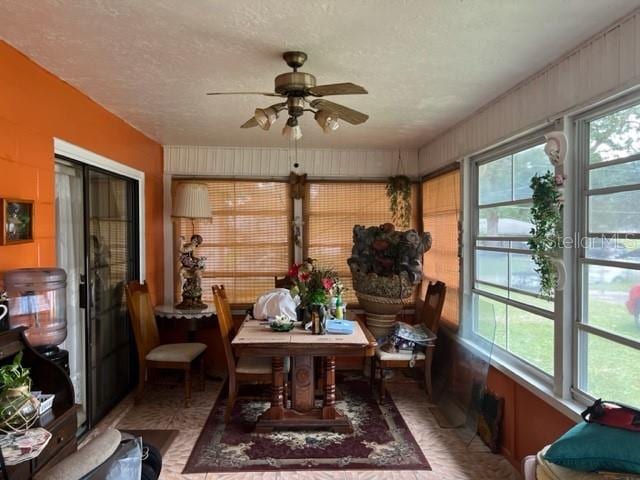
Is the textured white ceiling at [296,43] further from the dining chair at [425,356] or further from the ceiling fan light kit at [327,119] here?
the dining chair at [425,356]

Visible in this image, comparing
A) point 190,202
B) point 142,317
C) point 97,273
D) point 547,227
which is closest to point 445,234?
point 547,227

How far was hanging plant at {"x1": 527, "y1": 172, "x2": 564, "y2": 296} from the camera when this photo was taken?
7.83ft

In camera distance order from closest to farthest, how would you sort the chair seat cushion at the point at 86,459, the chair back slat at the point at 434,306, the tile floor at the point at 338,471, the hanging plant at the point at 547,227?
the chair seat cushion at the point at 86,459 → the hanging plant at the point at 547,227 → the tile floor at the point at 338,471 → the chair back slat at the point at 434,306

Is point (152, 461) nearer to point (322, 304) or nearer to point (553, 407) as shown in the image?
point (322, 304)

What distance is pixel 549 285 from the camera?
2422 mm

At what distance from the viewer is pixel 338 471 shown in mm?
2730

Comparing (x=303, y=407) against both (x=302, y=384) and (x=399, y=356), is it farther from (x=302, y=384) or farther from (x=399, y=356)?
(x=399, y=356)

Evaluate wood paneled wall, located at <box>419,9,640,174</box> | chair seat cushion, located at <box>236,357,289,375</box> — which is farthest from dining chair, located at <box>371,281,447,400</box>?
wood paneled wall, located at <box>419,9,640,174</box>

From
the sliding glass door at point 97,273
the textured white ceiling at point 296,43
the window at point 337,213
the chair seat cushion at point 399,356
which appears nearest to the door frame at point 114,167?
the sliding glass door at point 97,273

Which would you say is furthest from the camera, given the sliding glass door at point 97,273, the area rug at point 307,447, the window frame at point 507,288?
the sliding glass door at point 97,273

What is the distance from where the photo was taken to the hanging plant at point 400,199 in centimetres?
481

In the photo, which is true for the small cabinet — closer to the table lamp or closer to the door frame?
the door frame

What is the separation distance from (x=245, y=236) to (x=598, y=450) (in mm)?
3816

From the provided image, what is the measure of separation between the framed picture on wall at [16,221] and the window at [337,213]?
2920 mm
